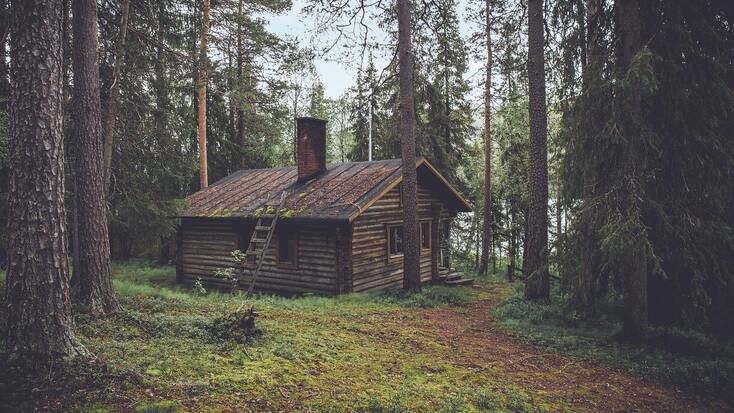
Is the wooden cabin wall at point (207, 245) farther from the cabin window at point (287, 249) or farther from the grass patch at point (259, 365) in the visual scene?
the grass patch at point (259, 365)

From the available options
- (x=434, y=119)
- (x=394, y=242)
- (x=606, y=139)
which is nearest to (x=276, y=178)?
(x=394, y=242)

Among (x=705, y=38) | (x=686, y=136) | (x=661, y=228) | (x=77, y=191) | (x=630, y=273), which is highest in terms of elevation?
(x=705, y=38)

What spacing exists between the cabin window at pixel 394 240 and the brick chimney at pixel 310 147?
4.11m

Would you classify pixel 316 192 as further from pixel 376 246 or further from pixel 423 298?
pixel 423 298

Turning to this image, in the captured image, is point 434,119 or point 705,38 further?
point 434,119

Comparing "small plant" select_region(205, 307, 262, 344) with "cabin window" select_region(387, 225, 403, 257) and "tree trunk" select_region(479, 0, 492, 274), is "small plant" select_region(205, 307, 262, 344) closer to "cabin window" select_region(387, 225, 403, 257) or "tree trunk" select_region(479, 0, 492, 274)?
"cabin window" select_region(387, 225, 403, 257)

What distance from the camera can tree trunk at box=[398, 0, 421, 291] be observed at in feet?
43.9

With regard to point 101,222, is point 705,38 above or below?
above

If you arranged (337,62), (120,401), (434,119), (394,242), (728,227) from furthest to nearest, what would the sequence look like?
(434,119), (394,242), (337,62), (728,227), (120,401)

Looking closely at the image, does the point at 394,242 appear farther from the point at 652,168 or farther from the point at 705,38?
the point at 705,38

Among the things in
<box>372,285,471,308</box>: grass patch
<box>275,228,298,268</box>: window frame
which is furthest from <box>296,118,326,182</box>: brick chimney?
<box>372,285,471,308</box>: grass patch

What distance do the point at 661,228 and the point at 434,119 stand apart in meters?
17.8

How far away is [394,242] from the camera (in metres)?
17.6

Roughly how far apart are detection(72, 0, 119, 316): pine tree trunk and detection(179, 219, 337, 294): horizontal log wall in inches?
298
